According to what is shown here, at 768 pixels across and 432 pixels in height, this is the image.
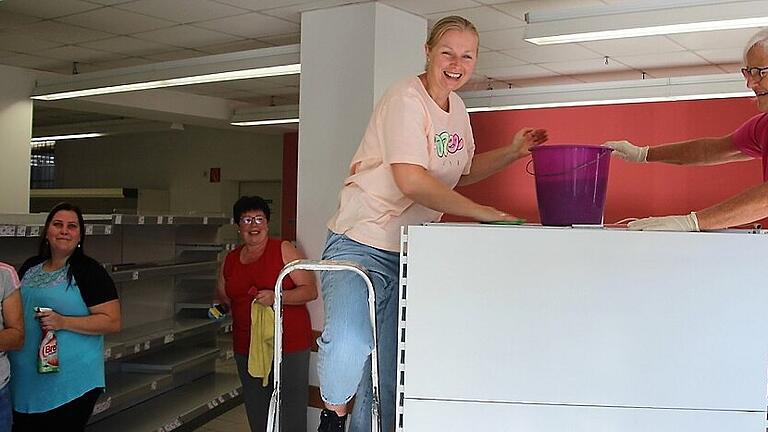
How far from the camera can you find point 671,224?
1833mm

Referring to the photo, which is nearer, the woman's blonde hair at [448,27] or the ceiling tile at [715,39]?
the woman's blonde hair at [448,27]

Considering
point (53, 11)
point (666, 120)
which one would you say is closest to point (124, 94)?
point (53, 11)

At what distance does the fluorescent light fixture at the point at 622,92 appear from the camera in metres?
6.39

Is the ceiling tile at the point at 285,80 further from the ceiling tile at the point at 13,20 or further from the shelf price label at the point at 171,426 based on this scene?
the shelf price label at the point at 171,426

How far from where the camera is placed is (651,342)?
5.69 ft

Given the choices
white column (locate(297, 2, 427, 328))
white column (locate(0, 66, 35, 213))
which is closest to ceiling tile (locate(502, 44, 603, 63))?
white column (locate(297, 2, 427, 328))

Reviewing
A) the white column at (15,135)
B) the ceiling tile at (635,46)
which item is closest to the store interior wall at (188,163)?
the white column at (15,135)

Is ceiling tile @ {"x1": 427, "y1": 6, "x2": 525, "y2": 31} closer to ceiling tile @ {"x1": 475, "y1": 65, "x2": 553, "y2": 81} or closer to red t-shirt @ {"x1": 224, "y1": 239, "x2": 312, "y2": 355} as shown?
ceiling tile @ {"x1": 475, "y1": 65, "x2": 553, "y2": 81}

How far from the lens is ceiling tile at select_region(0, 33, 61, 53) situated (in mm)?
6715

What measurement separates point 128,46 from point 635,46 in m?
4.57

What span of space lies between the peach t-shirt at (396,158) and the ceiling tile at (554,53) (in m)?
4.67

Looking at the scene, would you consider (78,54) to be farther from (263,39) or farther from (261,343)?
(261,343)

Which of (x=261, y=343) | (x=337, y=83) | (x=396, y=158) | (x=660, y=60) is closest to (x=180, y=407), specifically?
(x=261, y=343)

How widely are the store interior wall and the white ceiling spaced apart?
3830 mm
